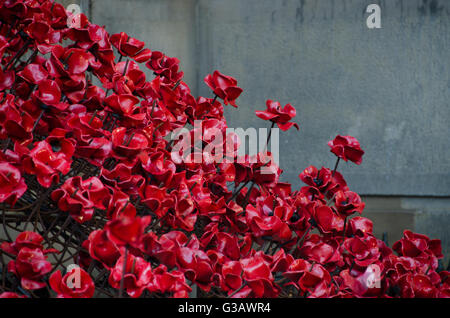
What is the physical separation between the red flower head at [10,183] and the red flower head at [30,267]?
3.4 inches

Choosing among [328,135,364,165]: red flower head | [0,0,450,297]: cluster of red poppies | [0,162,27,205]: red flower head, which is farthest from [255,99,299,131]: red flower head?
[0,162,27,205]: red flower head

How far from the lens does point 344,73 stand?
1.95 m

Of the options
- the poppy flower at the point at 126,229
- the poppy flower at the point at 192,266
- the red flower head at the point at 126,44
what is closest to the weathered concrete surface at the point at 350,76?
the red flower head at the point at 126,44

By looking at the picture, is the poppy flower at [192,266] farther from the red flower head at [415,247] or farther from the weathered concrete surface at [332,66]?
the weathered concrete surface at [332,66]

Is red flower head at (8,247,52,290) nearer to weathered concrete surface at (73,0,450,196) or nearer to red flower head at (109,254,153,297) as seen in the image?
red flower head at (109,254,153,297)

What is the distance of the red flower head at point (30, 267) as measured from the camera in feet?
2.19

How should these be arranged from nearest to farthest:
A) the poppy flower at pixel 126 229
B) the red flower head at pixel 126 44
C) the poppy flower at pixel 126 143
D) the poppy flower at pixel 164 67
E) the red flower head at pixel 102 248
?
1. the poppy flower at pixel 126 229
2. the red flower head at pixel 102 248
3. the poppy flower at pixel 126 143
4. the red flower head at pixel 126 44
5. the poppy flower at pixel 164 67

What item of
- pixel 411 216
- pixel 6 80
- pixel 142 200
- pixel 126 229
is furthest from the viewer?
pixel 411 216

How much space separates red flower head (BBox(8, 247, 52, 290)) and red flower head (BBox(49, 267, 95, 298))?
0.03 metres

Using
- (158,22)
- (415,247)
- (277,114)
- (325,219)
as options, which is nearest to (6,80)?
(277,114)

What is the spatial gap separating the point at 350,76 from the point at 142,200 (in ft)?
4.79

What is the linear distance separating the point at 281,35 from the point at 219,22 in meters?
0.30

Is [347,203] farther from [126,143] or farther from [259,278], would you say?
[126,143]

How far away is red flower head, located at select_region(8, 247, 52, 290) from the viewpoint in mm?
667
